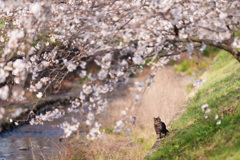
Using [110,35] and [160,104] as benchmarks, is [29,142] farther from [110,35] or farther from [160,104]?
[110,35]

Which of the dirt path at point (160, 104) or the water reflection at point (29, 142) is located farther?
the dirt path at point (160, 104)

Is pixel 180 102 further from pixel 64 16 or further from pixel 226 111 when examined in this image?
pixel 64 16

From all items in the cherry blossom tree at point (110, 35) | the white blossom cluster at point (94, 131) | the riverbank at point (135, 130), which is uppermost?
the cherry blossom tree at point (110, 35)

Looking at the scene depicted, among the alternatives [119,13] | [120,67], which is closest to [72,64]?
[120,67]

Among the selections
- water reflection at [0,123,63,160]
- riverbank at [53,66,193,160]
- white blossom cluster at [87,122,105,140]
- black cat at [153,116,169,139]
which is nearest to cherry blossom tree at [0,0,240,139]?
white blossom cluster at [87,122,105,140]

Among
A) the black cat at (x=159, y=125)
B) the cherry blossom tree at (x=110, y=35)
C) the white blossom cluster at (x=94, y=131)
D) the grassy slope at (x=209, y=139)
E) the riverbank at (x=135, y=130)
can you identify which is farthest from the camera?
the riverbank at (x=135, y=130)

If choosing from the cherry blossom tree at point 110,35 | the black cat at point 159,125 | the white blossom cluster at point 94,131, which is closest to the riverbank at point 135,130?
the black cat at point 159,125

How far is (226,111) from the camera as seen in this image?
7.59 meters

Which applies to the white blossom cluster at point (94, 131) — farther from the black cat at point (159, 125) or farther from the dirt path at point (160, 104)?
the dirt path at point (160, 104)

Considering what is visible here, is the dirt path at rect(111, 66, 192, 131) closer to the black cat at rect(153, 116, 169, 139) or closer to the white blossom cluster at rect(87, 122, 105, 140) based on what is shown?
the black cat at rect(153, 116, 169, 139)

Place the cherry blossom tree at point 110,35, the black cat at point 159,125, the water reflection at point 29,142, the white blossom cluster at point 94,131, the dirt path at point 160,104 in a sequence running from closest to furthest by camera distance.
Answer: the cherry blossom tree at point 110,35 < the white blossom cluster at point 94,131 < the black cat at point 159,125 < the water reflection at point 29,142 < the dirt path at point 160,104

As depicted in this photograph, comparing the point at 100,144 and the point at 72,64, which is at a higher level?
the point at 72,64

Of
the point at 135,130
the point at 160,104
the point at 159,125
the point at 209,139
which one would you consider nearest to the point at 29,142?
the point at 135,130

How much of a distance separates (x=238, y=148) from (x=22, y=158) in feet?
25.2
